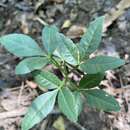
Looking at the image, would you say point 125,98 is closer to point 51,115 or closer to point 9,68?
point 51,115

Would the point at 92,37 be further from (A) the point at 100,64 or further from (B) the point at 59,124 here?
(B) the point at 59,124

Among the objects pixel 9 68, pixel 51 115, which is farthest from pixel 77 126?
pixel 9 68

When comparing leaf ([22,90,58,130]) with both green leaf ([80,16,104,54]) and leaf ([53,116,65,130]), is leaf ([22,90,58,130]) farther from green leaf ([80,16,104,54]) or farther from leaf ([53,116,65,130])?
leaf ([53,116,65,130])

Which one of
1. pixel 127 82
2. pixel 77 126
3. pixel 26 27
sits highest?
pixel 26 27

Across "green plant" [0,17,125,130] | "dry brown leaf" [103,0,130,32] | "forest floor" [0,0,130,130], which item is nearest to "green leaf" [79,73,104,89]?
"green plant" [0,17,125,130]

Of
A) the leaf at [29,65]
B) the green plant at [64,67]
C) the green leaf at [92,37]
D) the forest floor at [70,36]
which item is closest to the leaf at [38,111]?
the green plant at [64,67]

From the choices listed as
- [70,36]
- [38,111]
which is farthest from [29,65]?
[70,36]
